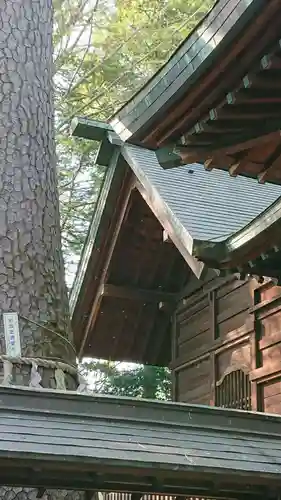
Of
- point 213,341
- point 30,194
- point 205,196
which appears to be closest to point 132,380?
point 213,341

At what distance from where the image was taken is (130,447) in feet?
10.1

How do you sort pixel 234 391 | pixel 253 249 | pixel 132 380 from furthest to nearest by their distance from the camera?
pixel 132 380 < pixel 234 391 < pixel 253 249

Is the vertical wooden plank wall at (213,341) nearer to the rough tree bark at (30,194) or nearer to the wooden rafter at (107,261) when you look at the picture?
the wooden rafter at (107,261)

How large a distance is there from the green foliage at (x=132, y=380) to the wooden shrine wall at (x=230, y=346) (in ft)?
20.6

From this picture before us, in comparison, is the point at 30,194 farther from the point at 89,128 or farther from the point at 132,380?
the point at 132,380

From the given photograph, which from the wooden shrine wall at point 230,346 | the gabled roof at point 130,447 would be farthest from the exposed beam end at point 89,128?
the gabled roof at point 130,447

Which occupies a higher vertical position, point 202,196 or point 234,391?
point 202,196

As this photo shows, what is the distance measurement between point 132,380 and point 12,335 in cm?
1178

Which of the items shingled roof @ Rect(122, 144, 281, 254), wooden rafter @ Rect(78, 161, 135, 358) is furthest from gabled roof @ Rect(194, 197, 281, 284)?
wooden rafter @ Rect(78, 161, 135, 358)

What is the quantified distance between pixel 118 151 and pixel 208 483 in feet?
18.2

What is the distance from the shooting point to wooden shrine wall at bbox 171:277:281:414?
22.0 feet

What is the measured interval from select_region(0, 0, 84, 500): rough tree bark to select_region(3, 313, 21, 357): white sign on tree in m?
0.10

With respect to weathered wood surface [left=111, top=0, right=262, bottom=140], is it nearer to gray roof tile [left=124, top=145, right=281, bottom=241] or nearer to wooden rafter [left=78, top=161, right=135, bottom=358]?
gray roof tile [left=124, top=145, right=281, bottom=241]

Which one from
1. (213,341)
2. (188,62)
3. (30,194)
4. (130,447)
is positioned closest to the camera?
(130,447)
